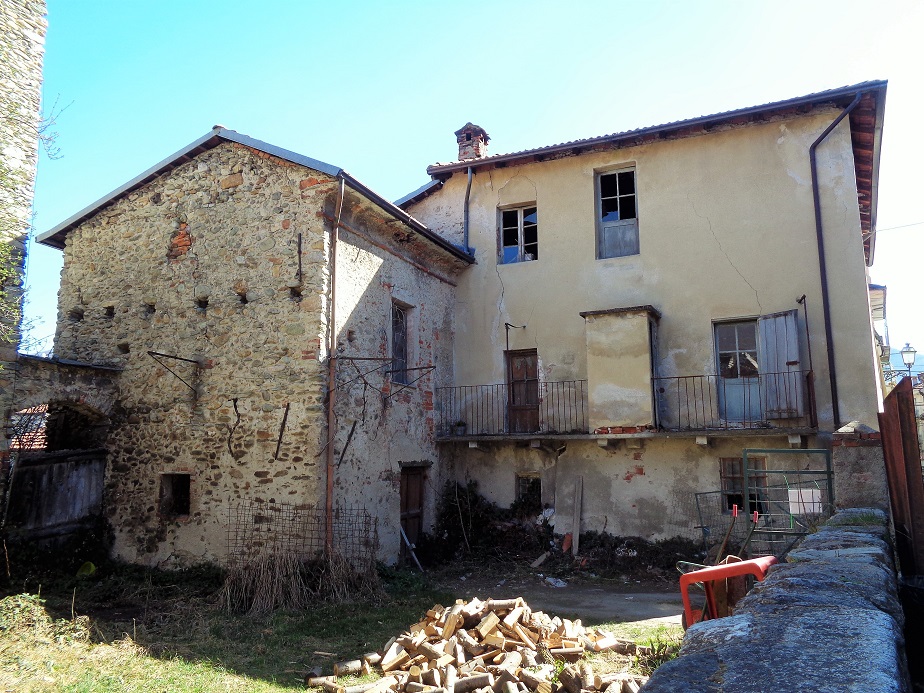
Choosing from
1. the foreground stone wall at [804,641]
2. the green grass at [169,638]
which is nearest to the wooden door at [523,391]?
the green grass at [169,638]

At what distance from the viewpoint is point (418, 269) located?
12445 mm

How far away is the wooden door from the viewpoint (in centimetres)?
1292

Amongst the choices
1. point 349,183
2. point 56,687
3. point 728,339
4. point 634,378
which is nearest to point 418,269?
point 349,183

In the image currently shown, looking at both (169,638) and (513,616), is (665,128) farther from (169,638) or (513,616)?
(169,638)

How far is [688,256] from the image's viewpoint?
12.0m

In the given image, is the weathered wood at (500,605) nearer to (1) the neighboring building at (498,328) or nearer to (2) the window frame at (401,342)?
(1) the neighboring building at (498,328)

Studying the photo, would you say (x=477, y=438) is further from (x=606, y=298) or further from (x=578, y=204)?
(x=578, y=204)

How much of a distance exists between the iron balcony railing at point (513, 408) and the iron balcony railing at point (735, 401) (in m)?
1.60

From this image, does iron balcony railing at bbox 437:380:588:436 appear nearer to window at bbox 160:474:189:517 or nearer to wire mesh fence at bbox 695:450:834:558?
wire mesh fence at bbox 695:450:834:558

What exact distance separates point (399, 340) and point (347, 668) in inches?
265

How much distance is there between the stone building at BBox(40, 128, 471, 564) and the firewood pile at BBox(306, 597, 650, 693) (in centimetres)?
336

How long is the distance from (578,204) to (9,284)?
379 inches

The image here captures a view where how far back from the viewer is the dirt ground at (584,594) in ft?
28.3

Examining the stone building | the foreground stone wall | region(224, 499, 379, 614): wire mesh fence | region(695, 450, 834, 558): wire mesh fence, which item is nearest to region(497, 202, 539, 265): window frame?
the stone building
